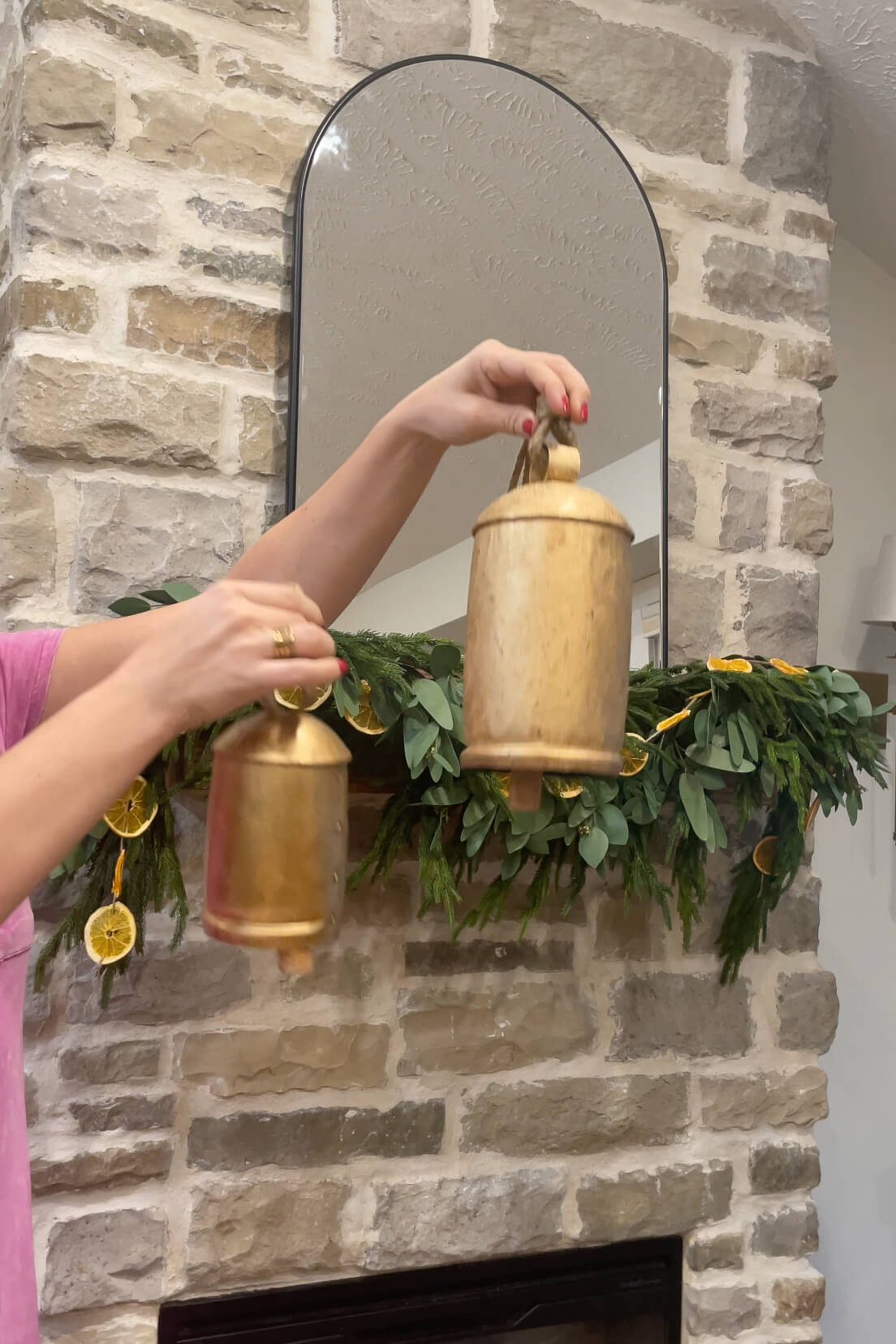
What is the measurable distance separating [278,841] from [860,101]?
1.90 m

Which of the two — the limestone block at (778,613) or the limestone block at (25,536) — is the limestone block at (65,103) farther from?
the limestone block at (778,613)

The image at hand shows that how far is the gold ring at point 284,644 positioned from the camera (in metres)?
0.68

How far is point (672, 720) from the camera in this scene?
143 cm

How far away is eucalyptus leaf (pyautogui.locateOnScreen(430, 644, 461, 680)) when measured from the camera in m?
1.30

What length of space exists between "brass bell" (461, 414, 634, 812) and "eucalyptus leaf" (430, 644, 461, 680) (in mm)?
606

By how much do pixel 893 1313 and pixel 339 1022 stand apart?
66.6 inches

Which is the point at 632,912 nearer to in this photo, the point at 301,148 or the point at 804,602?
the point at 804,602

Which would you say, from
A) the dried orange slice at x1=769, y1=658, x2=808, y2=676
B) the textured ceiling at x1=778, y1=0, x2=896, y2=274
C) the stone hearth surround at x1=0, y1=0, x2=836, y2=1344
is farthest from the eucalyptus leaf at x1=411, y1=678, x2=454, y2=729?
the textured ceiling at x1=778, y1=0, x2=896, y2=274

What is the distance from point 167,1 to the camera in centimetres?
147

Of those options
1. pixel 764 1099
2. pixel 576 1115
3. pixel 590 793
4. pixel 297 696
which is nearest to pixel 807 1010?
pixel 764 1099

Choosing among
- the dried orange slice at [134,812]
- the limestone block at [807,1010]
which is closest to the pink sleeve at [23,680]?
the dried orange slice at [134,812]

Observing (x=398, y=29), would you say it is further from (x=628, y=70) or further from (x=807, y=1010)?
(x=807, y=1010)

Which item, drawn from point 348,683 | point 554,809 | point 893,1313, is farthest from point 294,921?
point 893,1313

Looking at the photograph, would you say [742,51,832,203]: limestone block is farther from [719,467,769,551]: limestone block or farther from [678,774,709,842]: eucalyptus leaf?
[678,774,709,842]: eucalyptus leaf
